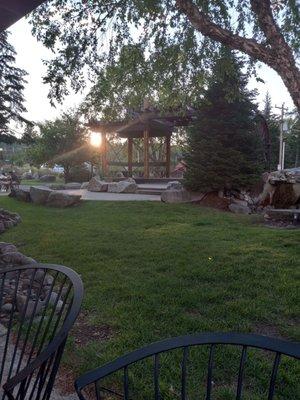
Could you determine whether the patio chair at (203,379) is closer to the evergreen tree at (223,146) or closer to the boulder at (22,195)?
the evergreen tree at (223,146)

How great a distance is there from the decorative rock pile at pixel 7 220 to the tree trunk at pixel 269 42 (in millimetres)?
6794

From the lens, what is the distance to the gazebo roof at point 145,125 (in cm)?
1822

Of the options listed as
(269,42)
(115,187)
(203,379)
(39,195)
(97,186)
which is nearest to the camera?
(203,379)

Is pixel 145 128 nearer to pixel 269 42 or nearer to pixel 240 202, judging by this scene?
pixel 240 202

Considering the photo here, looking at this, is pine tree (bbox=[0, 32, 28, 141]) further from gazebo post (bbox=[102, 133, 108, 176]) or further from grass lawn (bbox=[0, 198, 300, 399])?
gazebo post (bbox=[102, 133, 108, 176])

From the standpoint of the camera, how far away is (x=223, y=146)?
12.2m

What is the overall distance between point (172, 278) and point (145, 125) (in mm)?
14765

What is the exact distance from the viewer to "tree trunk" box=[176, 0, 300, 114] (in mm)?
3795

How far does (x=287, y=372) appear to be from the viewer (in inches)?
109

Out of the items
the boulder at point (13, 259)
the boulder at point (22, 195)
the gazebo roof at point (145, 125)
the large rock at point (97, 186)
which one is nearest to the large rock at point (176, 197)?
the boulder at point (22, 195)

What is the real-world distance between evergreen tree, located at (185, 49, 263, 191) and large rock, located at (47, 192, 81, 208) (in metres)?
3.62

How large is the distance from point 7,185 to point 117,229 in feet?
48.5

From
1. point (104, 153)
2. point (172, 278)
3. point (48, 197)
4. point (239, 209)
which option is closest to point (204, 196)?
point (239, 209)

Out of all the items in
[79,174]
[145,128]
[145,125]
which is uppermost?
[145,125]
